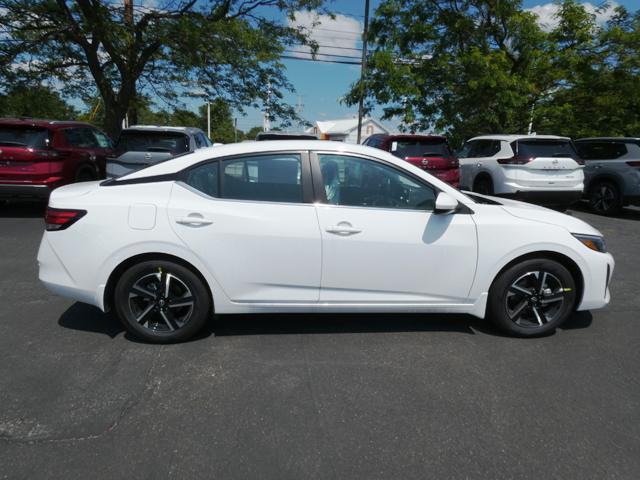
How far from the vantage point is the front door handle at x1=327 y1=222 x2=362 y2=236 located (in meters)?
3.43

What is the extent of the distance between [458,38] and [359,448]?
14052 mm

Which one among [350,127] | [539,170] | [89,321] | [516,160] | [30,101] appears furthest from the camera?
[350,127]

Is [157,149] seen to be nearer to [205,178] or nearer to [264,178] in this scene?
[205,178]

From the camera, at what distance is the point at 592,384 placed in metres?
3.12

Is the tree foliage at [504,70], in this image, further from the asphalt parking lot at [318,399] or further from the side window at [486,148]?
the asphalt parking lot at [318,399]

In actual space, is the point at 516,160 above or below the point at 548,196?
above

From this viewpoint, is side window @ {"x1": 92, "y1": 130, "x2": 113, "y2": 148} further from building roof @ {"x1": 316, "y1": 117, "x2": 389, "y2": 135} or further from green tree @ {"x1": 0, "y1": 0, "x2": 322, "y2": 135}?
building roof @ {"x1": 316, "y1": 117, "x2": 389, "y2": 135}

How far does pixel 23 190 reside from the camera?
795 cm

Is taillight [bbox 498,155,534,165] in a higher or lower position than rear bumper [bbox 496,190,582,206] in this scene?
higher

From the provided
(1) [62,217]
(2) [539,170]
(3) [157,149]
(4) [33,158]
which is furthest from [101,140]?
(2) [539,170]

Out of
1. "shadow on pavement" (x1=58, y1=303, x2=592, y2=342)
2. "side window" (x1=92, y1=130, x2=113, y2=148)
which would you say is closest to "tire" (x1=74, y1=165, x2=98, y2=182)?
"side window" (x1=92, y1=130, x2=113, y2=148)

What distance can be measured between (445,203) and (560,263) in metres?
1.16

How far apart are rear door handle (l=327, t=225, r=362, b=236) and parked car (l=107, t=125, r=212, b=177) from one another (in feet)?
17.8

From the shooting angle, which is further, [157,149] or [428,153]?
[428,153]
